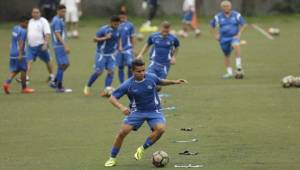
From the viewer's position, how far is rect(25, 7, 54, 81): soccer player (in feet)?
78.4

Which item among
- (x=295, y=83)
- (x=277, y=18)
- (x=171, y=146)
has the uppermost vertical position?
(x=171, y=146)

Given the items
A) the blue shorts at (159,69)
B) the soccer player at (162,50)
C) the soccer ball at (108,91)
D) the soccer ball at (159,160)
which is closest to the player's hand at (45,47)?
the soccer ball at (108,91)

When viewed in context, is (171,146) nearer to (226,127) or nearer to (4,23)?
(226,127)

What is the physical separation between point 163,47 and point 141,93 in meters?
7.68

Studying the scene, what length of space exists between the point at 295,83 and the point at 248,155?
30.1 ft

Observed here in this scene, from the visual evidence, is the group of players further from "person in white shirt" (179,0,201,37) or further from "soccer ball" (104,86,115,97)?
"person in white shirt" (179,0,201,37)

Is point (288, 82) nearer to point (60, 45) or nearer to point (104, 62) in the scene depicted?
point (104, 62)

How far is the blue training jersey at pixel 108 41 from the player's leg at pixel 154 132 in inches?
339

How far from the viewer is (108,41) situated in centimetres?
2234

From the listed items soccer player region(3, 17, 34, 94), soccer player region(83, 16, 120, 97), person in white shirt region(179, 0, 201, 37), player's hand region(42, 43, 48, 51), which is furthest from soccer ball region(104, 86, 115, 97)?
person in white shirt region(179, 0, 201, 37)

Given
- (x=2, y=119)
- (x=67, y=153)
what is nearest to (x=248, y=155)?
(x=67, y=153)

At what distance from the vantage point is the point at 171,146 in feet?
49.8

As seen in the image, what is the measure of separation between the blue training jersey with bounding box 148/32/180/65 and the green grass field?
104 cm

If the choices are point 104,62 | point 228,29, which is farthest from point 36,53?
point 228,29
